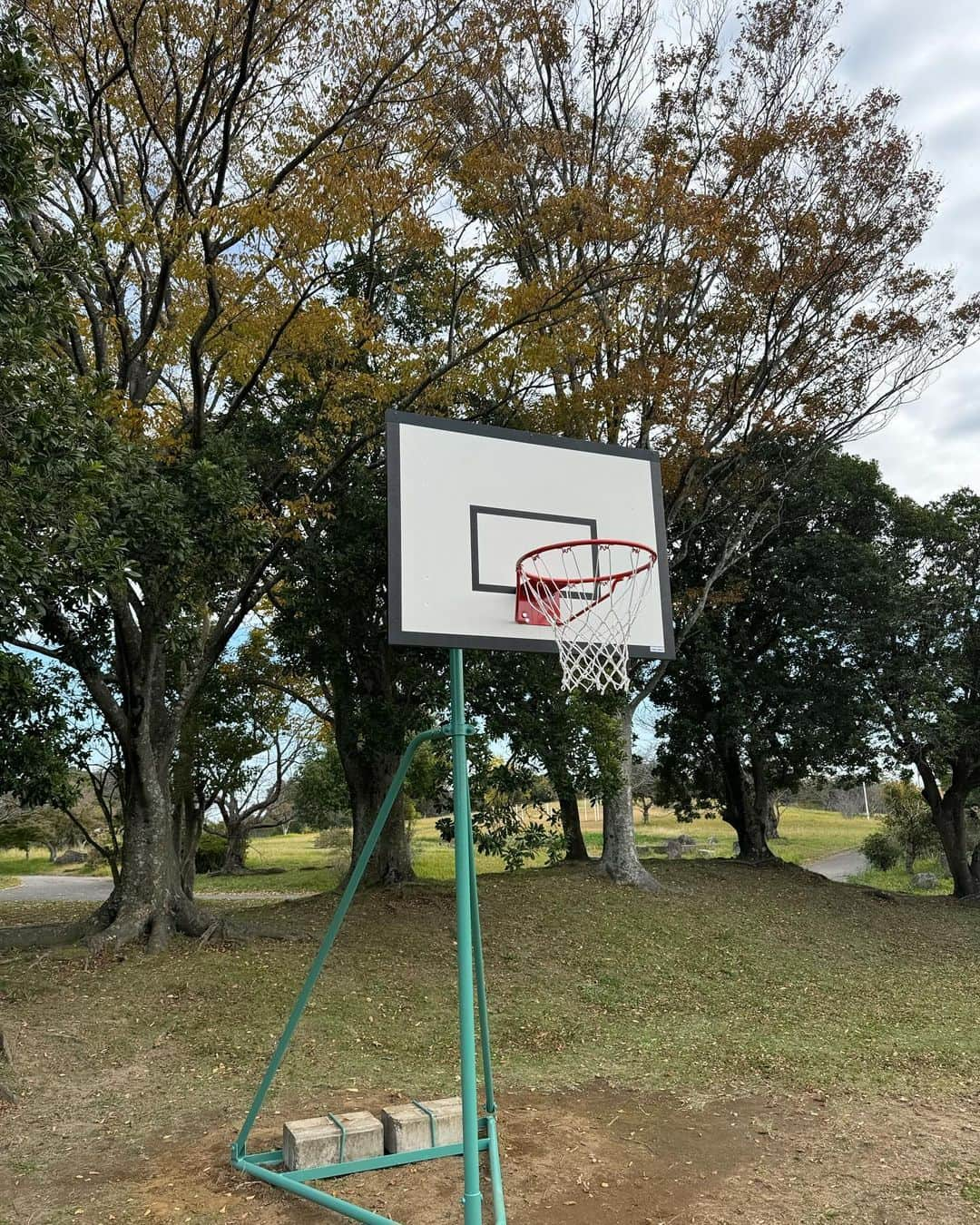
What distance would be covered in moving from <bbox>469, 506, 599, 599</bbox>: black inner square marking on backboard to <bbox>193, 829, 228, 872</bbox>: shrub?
21.2 metres

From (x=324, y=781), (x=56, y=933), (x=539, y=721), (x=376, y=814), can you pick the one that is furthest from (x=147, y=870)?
(x=324, y=781)

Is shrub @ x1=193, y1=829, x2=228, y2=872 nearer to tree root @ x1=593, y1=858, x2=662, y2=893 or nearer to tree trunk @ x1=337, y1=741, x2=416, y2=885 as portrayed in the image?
tree trunk @ x1=337, y1=741, x2=416, y2=885

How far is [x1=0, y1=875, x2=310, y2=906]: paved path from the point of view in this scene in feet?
63.7

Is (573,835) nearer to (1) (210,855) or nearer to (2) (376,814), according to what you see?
(2) (376,814)

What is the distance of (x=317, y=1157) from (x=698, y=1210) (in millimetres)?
2065

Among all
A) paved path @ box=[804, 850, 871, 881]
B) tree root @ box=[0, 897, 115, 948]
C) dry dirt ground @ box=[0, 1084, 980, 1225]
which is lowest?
paved path @ box=[804, 850, 871, 881]

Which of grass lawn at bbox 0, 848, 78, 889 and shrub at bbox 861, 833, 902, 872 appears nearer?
shrub at bbox 861, 833, 902, 872

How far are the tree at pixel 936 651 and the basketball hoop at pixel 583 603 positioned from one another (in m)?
12.1

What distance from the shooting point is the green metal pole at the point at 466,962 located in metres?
4.35

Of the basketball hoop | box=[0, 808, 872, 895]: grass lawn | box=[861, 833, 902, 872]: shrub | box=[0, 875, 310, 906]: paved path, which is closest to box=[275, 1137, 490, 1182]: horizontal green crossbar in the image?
the basketball hoop

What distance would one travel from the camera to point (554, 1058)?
8.18 m

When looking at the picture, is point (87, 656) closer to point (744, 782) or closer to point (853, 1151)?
point (853, 1151)

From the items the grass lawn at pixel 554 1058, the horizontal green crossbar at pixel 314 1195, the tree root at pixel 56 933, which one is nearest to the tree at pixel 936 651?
the grass lawn at pixel 554 1058

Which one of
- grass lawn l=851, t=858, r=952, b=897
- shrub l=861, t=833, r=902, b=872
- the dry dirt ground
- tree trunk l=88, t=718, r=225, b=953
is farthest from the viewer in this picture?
shrub l=861, t=833, r=902, b=872
